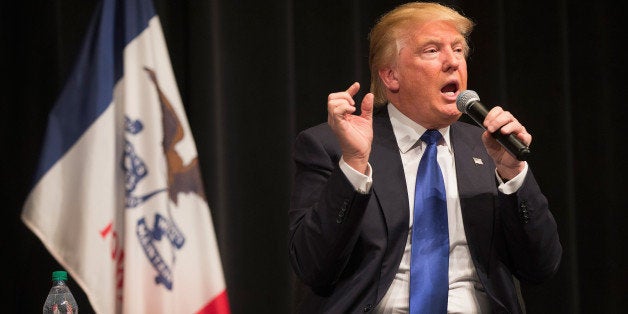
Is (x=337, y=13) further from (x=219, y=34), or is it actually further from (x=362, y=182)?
(x=362, y=182)

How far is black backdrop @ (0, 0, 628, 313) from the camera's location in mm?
3295

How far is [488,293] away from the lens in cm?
246

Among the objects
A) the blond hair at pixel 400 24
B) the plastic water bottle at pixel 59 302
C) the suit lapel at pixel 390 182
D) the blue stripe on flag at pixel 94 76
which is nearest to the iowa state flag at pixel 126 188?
the blue stripe on flag at pixel 94 76

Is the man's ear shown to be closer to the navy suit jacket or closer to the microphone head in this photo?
the navy suit jacket

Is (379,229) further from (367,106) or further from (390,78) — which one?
(390,78)

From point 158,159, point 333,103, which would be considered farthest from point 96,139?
point 333,103

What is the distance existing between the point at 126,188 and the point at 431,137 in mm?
922

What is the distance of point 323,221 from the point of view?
2330mm

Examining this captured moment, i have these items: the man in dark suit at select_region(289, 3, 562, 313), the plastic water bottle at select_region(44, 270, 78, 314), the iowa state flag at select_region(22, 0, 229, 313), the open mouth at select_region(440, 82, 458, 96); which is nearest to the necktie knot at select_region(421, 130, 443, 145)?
the man in dark suit at select_region(289, 3, 562, 313)

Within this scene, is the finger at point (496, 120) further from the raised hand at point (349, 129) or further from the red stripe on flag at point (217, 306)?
the red stripe on flag at point (217, 306)

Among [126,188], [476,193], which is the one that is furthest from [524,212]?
[126,188]

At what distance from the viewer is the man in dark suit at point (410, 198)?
2.34 metres

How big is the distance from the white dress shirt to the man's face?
0.06 meters

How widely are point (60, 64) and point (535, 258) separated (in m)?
1.89
